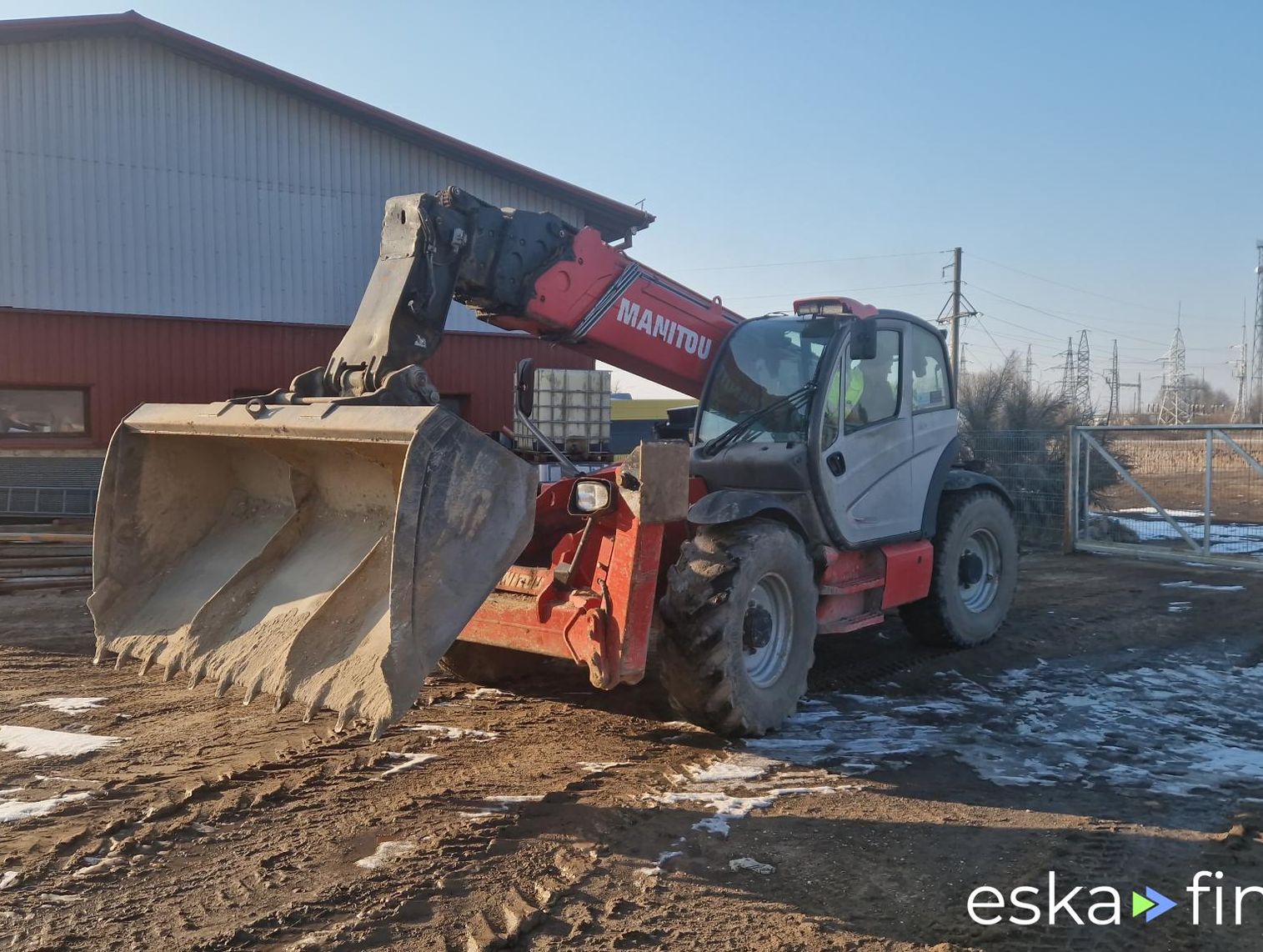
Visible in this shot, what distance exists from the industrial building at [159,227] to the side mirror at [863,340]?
33.0ft

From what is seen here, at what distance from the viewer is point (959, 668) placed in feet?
23.6

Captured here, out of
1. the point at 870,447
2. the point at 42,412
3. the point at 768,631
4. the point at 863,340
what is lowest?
the point at 768,631

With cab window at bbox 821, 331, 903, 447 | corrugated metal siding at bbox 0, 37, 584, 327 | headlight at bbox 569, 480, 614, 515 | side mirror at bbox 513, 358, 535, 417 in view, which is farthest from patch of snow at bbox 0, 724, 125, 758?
corrugated metal siding at bbox 0, 37, 584, 327

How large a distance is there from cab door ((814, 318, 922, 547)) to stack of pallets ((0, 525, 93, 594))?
25.8 feet

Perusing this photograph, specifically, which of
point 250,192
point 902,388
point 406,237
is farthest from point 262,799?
point 250,192

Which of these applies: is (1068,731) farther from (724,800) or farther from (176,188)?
(176,188)

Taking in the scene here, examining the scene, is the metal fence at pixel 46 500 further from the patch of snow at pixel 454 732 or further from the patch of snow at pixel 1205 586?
the patch of snow at pixel 1205 586

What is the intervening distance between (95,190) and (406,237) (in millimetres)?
10430

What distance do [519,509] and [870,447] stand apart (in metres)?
3.12

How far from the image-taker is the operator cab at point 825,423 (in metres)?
6.12

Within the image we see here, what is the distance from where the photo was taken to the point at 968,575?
792 centimetres

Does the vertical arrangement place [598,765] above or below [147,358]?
below

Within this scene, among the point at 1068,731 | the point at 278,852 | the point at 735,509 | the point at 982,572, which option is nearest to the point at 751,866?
the point at 278,852

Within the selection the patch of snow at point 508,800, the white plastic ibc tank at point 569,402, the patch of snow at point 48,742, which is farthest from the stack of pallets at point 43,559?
the patch of snow at point 508,800
